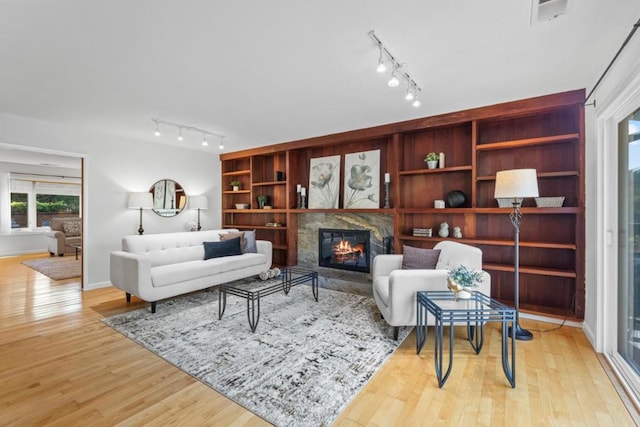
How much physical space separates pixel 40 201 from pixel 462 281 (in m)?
10.6

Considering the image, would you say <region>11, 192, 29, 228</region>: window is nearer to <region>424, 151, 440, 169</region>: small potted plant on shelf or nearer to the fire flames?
the fire flames

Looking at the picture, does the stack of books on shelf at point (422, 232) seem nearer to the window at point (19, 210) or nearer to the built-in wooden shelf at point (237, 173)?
the built-in wooden shelf at point (237, 173)

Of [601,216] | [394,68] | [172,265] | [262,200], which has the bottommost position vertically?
[172,265]

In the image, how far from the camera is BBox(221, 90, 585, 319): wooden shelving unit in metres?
3.16

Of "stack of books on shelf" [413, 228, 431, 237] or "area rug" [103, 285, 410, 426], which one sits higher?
"stack of books on shelf" [413, 228, 431, 237]

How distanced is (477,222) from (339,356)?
8.36 ft

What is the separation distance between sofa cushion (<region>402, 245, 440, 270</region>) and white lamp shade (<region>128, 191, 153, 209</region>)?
13.5ft

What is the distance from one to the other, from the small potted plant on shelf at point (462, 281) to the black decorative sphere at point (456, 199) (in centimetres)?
165

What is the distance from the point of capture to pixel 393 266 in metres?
3.47

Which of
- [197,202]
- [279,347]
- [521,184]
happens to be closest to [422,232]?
[521,184]

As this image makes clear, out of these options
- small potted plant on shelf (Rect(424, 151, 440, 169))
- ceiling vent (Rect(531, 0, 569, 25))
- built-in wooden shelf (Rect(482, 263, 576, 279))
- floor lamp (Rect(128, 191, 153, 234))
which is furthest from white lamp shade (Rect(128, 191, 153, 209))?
ceiling vent (Rect(531, 0, 569, 25))

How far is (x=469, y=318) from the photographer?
211cm

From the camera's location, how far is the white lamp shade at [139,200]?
475cm

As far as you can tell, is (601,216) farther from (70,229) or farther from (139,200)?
(70,229)
